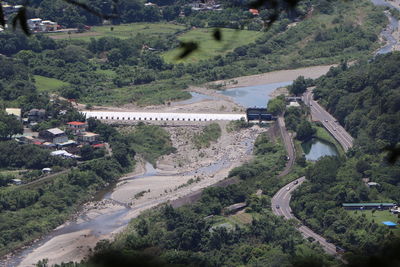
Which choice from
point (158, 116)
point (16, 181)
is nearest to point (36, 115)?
point (158, 116)

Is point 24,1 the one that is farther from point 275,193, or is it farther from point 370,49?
point 370,49

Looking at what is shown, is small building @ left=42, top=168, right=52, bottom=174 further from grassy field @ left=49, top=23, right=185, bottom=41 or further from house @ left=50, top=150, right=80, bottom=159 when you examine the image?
grassy field @ left=49, top=23, right=185, bottom=41

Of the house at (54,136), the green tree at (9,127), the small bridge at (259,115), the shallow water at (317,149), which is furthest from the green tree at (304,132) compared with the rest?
the green tree at (9,127)

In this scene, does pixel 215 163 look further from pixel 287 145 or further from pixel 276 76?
pixel 276 76

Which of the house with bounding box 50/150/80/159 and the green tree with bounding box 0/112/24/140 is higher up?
the green tree with bounding box 0/112/24/140

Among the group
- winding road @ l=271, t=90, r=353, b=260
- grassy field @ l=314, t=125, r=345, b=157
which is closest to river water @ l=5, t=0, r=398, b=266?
grassy field @ l=314, t=125, r=345, b=157

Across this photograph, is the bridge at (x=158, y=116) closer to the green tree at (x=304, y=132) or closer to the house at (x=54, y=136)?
the green tree at (x=304, y=132)
